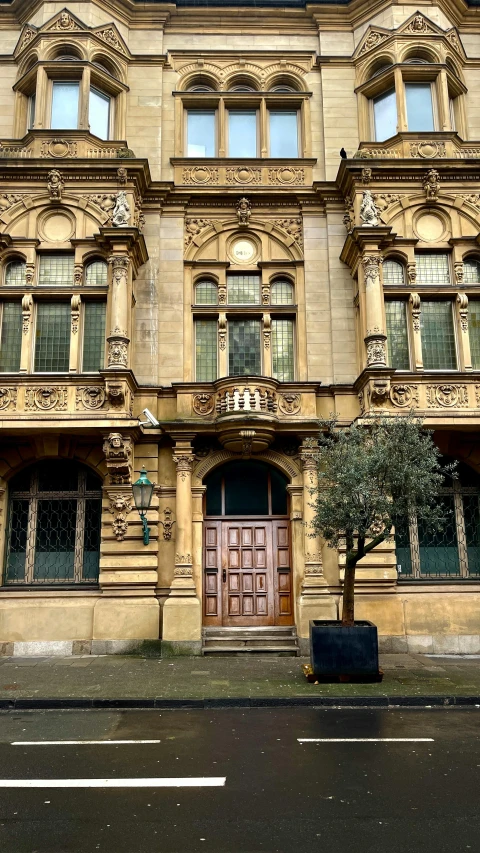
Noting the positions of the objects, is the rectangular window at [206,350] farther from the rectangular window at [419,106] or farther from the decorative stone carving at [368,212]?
the rectangular window at [419,106]

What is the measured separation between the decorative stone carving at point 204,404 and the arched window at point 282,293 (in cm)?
344

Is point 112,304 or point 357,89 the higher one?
point 357,89

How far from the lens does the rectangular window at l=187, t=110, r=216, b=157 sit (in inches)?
757

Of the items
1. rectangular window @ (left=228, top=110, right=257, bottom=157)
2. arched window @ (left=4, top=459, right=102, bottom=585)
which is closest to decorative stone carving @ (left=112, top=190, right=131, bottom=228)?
rectangular window @ (left=228, top=110, right=257, bottom=157)

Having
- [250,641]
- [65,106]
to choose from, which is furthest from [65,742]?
[65,106]

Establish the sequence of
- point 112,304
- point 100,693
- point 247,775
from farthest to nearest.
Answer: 1. point 112,304
2. point 100,693
3. point 247,775

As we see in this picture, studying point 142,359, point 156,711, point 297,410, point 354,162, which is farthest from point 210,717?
point 354,162

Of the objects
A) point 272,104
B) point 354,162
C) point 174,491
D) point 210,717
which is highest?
point 272,104

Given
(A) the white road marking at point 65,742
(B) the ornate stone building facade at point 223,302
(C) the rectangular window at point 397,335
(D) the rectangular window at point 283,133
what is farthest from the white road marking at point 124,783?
(D) the rectangular window at point 283,133

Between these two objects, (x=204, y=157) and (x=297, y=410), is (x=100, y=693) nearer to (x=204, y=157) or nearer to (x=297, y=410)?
(x=297, y=410)

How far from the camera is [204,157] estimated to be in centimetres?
1856

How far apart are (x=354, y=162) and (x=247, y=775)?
14933mm

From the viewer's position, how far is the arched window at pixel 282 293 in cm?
1795

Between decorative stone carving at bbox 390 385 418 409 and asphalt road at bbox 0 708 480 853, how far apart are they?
25.4ft
